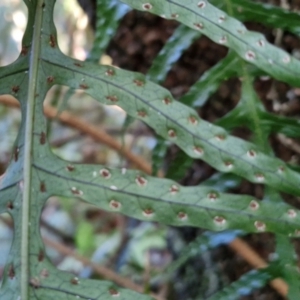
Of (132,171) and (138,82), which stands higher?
(138,82)

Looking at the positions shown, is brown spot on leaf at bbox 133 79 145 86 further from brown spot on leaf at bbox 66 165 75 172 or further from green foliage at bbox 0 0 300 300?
brown spot on leaf at bbox 66 165 75 172

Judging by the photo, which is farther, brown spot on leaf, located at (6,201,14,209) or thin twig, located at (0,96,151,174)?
thin twig, located at (0,96,151,174)

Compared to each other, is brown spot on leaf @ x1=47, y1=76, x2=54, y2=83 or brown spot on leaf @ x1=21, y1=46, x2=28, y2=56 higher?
brown spot on leaf @ x1=21, y1=46, x2=28, y2=56

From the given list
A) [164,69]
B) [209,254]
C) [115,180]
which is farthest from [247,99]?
[209,254]

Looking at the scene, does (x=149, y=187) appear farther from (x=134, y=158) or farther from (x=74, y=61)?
(x=134, y=158)

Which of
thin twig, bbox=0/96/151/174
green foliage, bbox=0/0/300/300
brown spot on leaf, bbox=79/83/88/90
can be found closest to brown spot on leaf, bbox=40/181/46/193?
green foliage, bbox=0/0/300/300

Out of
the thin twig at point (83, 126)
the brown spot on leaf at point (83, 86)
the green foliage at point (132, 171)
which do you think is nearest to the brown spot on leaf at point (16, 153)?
the green foliage at point (132, 171)

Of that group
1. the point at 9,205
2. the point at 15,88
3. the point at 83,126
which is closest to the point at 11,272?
the point at 9,205

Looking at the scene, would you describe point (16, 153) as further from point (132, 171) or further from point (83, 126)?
point (83, 126)

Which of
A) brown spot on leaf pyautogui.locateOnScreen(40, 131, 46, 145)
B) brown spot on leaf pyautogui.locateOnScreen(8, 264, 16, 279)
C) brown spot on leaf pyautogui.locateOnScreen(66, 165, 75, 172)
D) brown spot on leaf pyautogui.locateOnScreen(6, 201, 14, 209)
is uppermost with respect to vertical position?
brown spot on leaf pyautogui.locateOnScreen(40, 131, 46, 145)
